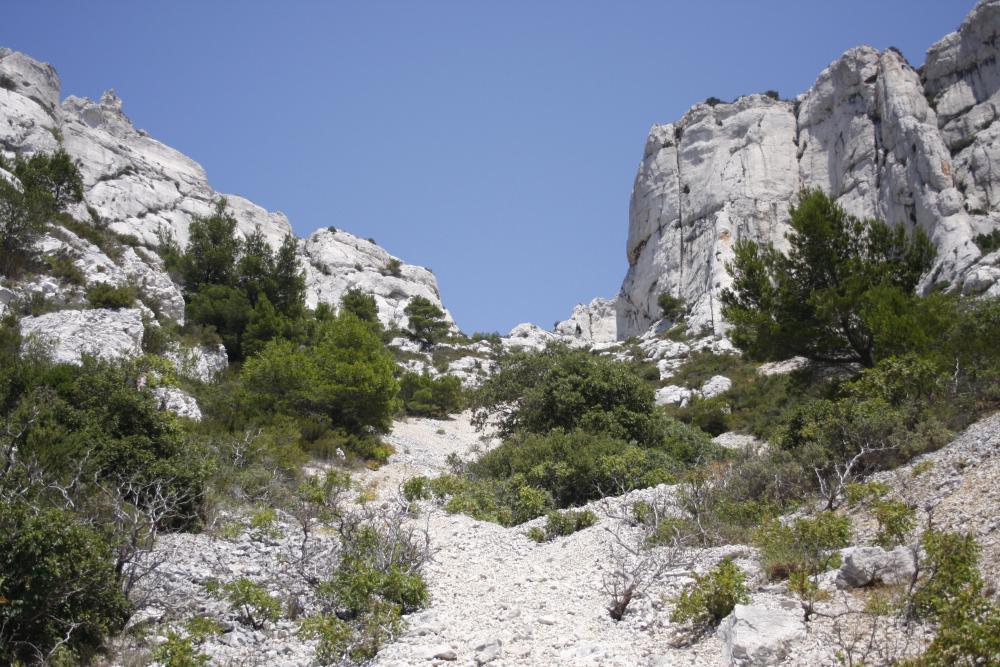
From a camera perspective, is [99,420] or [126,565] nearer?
[126,565]

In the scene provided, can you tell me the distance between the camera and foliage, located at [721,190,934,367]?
17.0 metres

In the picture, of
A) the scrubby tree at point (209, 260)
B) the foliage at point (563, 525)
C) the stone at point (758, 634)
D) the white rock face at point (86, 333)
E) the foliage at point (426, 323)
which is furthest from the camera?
the foliage at point (426, 323)

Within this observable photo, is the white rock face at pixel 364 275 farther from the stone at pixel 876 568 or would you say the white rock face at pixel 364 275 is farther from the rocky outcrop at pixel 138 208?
the stone at pixel 876 568

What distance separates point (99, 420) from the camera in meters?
10.6

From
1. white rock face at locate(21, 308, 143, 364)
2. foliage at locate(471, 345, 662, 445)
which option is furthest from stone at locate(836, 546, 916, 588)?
white rock face at locate(21, 308, 143, 364)

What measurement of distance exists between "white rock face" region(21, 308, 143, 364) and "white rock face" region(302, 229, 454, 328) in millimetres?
28589

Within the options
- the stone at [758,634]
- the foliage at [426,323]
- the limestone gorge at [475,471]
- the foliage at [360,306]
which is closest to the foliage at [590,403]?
the limestone gorge at [475,471]

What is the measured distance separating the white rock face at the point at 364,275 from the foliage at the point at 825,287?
104ft

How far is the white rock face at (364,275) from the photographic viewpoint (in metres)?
50.5

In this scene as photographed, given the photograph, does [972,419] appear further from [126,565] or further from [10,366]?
[10,366]

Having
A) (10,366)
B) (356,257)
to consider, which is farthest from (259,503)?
(356,257)

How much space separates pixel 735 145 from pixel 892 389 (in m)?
53.5

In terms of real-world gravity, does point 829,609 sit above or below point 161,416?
below

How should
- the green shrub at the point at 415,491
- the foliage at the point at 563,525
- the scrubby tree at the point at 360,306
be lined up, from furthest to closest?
1. the scrubby tree at the point at 360,306
2. the green shrub at the point at 415,491
3. the foliage at the point at 563,525
